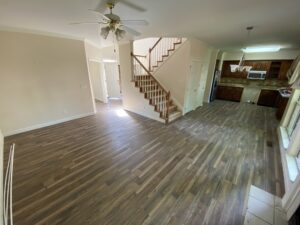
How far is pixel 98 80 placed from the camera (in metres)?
6.71

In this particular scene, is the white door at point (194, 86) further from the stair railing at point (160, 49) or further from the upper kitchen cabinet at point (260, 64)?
the upper kitchen cabinet at point (260, 64)

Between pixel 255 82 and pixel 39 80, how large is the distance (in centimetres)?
980

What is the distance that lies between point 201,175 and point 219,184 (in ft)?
0.98

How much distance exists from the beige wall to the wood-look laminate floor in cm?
50

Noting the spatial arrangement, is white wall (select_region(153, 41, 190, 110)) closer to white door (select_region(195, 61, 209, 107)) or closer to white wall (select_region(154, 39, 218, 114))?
white wall (select_region(154, 39, 218, 114))

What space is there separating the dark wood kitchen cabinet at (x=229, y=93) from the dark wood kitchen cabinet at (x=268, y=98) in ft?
3.07

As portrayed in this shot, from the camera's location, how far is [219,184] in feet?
7.18

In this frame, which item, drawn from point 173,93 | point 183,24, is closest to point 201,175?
point 183,24

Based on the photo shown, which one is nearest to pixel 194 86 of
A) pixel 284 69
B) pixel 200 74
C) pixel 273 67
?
pixel 200 74

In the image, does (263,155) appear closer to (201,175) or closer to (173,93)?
(201,175)

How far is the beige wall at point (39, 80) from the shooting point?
336 centimetres

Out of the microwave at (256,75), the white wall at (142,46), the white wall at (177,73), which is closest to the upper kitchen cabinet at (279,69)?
the microwave at (256,75)

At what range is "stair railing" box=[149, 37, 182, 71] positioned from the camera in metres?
5.31

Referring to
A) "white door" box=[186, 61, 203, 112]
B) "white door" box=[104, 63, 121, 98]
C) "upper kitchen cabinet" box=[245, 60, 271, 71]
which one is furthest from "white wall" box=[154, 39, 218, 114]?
"upper kitchen cabinet" box=[245, 60, 271, 71]
